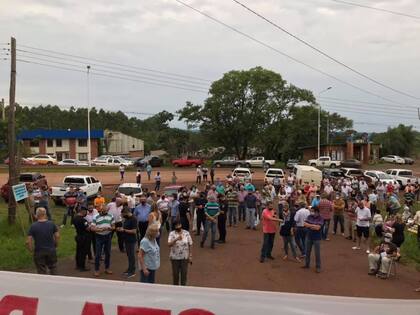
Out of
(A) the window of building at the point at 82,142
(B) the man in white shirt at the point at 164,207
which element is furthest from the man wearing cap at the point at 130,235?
(A) the window of building at the point at 82,142

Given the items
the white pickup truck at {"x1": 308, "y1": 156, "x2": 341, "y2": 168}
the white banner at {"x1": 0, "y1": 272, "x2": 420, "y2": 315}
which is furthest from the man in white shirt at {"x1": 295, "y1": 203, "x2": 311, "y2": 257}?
the white pickup truck at {"x1": 308, "y1": 156, "x2": 341, "y2": 168}

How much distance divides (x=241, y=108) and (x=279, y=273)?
166 ft

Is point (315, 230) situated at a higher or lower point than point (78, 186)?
higher

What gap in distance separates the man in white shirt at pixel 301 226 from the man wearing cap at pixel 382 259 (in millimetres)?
1955

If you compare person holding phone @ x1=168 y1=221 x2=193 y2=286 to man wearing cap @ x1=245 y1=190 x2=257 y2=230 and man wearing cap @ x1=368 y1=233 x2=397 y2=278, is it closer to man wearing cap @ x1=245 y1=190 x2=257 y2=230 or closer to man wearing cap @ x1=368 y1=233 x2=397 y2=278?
man wearing cap @ x1=368 y1=233 x2=397 y2=278

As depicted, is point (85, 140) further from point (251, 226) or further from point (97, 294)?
point (97, 294)

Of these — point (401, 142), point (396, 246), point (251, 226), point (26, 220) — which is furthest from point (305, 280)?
point (401, 142)

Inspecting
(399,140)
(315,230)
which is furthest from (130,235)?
(399,140)

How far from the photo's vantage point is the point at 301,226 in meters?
13.6

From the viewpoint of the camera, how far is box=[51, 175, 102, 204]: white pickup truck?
25969 mm

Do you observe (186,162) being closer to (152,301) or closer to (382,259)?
(382,259)

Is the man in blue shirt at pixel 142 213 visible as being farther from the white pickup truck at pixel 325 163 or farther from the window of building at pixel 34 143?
the window of building at pixel 34 143

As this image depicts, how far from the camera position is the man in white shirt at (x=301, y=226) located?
1328cm

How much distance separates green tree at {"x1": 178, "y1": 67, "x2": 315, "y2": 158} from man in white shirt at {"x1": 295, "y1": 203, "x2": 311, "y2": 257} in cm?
4757
